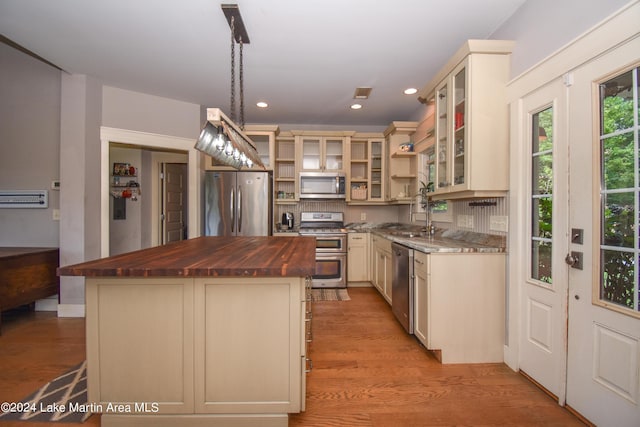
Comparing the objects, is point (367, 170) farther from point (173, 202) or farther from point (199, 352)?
point (199, 352)

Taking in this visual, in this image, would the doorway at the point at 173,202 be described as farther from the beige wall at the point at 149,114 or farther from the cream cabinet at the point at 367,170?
the cream cabinet at the point at 367,170

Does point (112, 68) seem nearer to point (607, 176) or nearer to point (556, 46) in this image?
point (556, 46)

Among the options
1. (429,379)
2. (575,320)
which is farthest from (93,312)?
(575,320)

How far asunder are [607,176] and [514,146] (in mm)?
676

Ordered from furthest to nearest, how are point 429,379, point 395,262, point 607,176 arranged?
point 395,262 < point 429,379 < point 607,176

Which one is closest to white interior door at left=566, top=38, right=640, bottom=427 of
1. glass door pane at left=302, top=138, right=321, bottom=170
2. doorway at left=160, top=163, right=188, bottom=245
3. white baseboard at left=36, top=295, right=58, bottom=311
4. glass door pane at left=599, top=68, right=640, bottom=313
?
glass door pane at left=599, top=68, right=640, bottom=313

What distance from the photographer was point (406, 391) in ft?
6.05

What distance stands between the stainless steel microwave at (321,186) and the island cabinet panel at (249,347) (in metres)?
2.97

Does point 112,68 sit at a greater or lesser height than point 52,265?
greater

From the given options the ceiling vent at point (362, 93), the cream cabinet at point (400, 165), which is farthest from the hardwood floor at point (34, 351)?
the cream cabinet at point (400, 165)

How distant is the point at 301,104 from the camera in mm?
3830

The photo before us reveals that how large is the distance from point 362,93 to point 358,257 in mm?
2248

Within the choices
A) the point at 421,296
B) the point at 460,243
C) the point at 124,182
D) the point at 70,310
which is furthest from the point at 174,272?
the point at 124,182

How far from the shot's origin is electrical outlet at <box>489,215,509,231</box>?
217 centimetres
